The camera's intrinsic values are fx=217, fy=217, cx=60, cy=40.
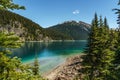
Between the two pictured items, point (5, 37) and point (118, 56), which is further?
point (118, 56)

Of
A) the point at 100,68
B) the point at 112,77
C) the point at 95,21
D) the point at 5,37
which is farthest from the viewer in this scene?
the point at 95,21

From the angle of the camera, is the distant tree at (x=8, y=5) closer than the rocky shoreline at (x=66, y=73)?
Yes

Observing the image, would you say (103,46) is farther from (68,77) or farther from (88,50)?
(68,77)

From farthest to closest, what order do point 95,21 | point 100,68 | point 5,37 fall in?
1. point 95,21
2. point 100,68
3. point 5,37

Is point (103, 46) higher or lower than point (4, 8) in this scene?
lower

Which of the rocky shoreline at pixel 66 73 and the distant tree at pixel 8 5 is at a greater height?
the distant tree at pixel 8 5

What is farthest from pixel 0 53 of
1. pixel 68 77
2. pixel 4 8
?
pixel 68 77

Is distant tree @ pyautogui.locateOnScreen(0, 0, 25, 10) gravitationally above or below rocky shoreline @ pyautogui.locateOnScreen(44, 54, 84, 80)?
above

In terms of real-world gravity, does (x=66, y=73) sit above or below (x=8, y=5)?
below

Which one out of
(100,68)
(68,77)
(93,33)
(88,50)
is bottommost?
(68,77)

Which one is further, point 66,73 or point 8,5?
point 66,73

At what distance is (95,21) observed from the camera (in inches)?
1169

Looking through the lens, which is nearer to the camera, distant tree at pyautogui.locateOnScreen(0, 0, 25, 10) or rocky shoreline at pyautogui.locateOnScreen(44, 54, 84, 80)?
distant tree at pyautogui.locateOnScreen(0, 0, 25, 10)

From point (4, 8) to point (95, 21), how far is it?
23262 mm
